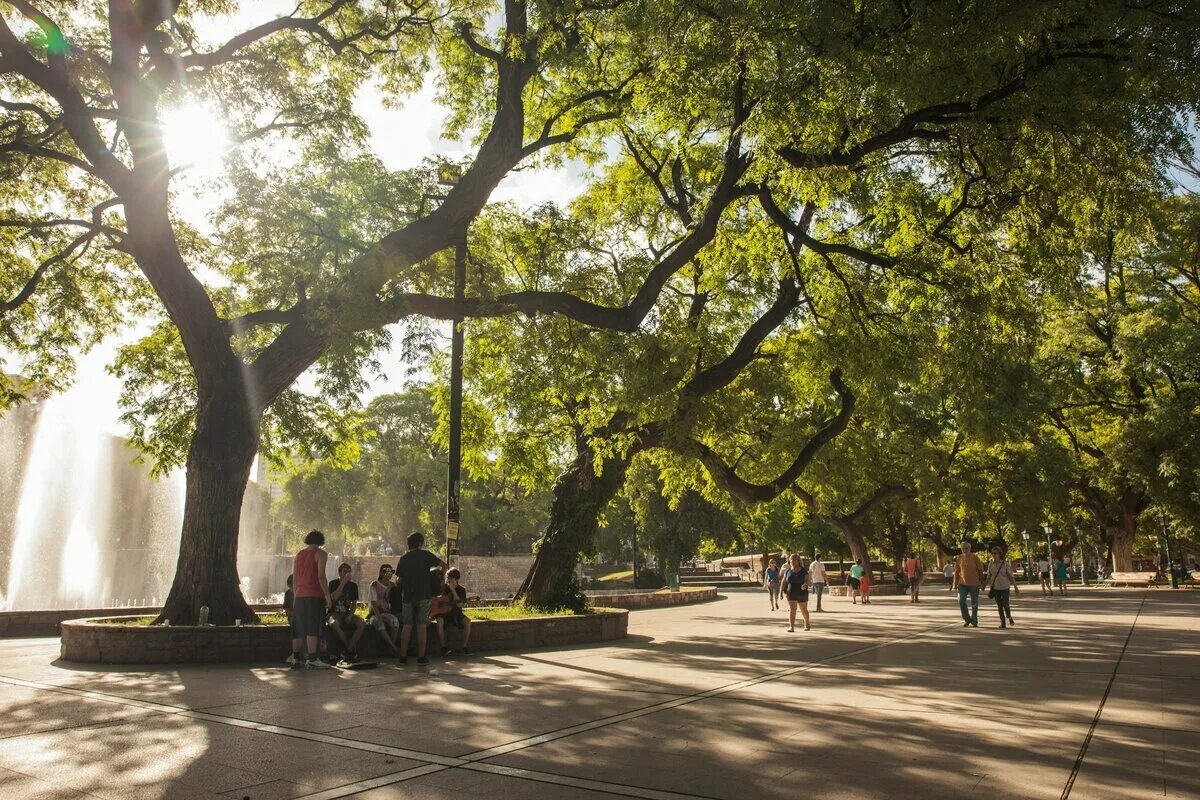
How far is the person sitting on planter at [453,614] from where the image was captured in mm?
11969

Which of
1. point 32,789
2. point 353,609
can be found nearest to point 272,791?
point 32,789

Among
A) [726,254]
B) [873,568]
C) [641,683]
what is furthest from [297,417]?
[873,568]

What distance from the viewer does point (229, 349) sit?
14.0m

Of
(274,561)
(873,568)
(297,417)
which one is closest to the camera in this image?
(297,417)

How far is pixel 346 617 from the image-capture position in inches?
445

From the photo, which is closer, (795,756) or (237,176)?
(795,756)

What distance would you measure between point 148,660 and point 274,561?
33738 millimetres

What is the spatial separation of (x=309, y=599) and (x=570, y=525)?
8.01 metres

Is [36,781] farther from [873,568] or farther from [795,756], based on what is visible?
[873,568]

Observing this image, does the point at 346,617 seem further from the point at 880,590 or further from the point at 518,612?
the point at 880,590

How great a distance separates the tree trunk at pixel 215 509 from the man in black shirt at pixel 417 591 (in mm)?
3384

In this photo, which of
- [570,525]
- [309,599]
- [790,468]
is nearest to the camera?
[309,599]

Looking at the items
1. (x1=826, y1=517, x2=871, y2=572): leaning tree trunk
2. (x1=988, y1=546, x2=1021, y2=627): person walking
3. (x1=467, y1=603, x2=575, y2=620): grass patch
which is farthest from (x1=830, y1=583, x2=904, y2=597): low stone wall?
(x1=467, y1=603, x2=575, y2=620): grass patch

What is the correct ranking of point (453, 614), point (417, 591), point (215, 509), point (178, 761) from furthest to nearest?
point (215, 509) → point (453, 614) → point (417, 591) → point (178, 761)
